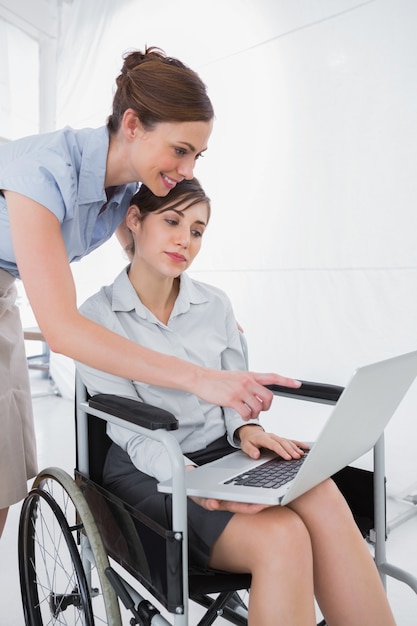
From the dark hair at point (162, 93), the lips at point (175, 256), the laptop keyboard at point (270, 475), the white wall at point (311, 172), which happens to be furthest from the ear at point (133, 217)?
the white wall at point (311, 172)

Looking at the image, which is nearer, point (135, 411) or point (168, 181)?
point (135, 411)

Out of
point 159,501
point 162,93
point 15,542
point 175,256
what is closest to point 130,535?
point 159,501

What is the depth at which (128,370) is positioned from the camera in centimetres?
94

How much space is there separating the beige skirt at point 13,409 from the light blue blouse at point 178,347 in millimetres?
187

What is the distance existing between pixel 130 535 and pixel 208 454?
0.28 meters

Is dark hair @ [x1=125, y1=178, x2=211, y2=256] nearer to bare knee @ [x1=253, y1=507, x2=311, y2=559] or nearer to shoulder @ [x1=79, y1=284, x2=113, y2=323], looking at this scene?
shoulder @ [x1=79, y1=284, x2=113, y2=323]

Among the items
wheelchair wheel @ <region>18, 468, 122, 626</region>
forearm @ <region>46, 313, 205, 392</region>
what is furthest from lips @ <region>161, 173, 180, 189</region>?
wheelchair wheel @ <region>18, 468, 122, 626</region>

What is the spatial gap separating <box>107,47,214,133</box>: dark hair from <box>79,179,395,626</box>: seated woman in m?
0.21

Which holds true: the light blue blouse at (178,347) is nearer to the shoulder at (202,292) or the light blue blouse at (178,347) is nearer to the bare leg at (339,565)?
the shoulder at (202,292)

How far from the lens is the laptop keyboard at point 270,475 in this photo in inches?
36.6

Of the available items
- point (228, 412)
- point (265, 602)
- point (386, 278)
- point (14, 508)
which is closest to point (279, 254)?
point (386, 278)

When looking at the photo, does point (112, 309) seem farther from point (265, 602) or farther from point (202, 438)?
point (265, 602)

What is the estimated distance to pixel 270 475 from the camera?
98cm

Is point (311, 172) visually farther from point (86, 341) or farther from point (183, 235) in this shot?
point (86, 341)
